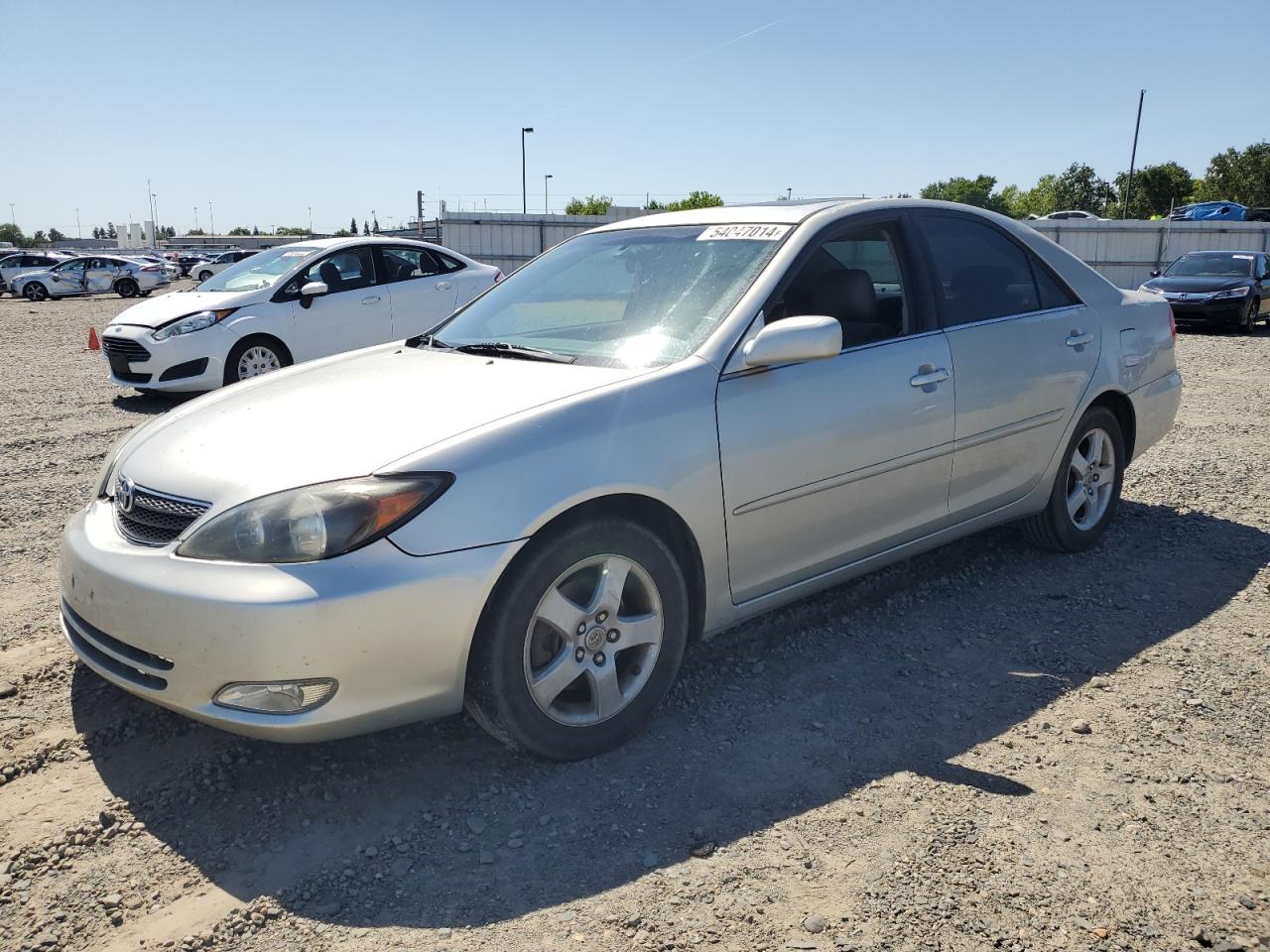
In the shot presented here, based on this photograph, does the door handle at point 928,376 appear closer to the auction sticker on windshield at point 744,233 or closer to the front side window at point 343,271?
the auction sticker on windshield at point 744,233

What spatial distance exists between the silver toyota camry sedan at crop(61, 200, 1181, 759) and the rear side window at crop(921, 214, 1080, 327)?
16mm

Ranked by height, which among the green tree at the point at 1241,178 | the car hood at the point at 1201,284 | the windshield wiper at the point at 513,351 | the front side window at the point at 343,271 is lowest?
the car hood at the point at 1201,284

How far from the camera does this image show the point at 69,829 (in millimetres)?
2770

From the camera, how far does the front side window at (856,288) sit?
3.73m

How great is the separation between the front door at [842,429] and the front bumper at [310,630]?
95 cm

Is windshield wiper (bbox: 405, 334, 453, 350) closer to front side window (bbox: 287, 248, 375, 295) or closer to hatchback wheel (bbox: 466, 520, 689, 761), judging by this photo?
hatchback wheel (bbox: 466, 520, 689, 761)

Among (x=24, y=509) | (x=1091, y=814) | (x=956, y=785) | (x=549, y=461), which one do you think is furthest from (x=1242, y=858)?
(x=24, y=509)

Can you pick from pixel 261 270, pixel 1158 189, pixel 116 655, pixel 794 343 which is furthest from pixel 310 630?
pixel 1158 189

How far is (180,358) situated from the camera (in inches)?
366

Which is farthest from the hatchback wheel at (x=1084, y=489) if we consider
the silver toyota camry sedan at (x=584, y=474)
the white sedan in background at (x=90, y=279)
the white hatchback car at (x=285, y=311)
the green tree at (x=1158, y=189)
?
the green tree at (x=1158, y=189)

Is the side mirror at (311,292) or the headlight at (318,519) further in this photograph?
the side mirror at (311,292)

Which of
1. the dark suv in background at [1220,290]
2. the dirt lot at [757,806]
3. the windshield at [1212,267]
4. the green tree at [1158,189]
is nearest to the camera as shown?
the dirt lot at [757,806]

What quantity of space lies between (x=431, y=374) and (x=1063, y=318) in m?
2.92

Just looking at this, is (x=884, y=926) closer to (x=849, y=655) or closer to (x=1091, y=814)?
(x=1091, y=814)
